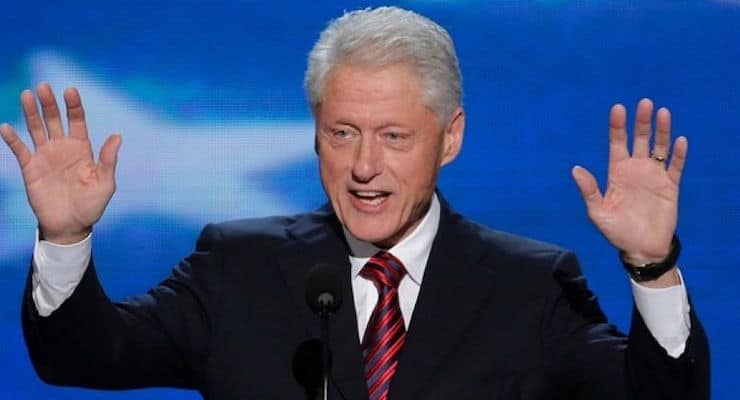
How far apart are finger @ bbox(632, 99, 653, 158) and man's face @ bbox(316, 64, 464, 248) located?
16.2 inches

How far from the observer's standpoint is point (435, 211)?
2793 millimetres

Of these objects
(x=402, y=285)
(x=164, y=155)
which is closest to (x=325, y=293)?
(x=402, y=285)

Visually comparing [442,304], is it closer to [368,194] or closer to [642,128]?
[368,194]

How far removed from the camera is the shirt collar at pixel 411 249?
271 cm

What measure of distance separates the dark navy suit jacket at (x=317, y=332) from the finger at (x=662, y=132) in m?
0.27

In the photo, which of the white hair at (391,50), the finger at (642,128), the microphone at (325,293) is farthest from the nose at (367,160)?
the finger at (642,128)

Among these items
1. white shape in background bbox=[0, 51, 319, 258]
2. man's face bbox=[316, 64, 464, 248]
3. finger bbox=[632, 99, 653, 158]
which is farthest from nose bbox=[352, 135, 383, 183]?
white shape in background bbox=[0, 51, 319, 258]

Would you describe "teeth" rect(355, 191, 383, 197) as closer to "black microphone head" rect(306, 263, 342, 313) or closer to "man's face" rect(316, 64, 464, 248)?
"man's face" rect(316, 64, 464, 248)

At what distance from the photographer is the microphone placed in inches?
88.7

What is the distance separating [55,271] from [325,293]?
0.49m

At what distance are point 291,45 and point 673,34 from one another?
0.86 m

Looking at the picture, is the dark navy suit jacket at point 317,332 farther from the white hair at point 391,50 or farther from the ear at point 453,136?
the white hair at point 391,50

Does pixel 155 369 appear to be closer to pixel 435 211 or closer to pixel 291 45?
pixel 435 211

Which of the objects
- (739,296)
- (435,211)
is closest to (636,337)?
(435,211)
